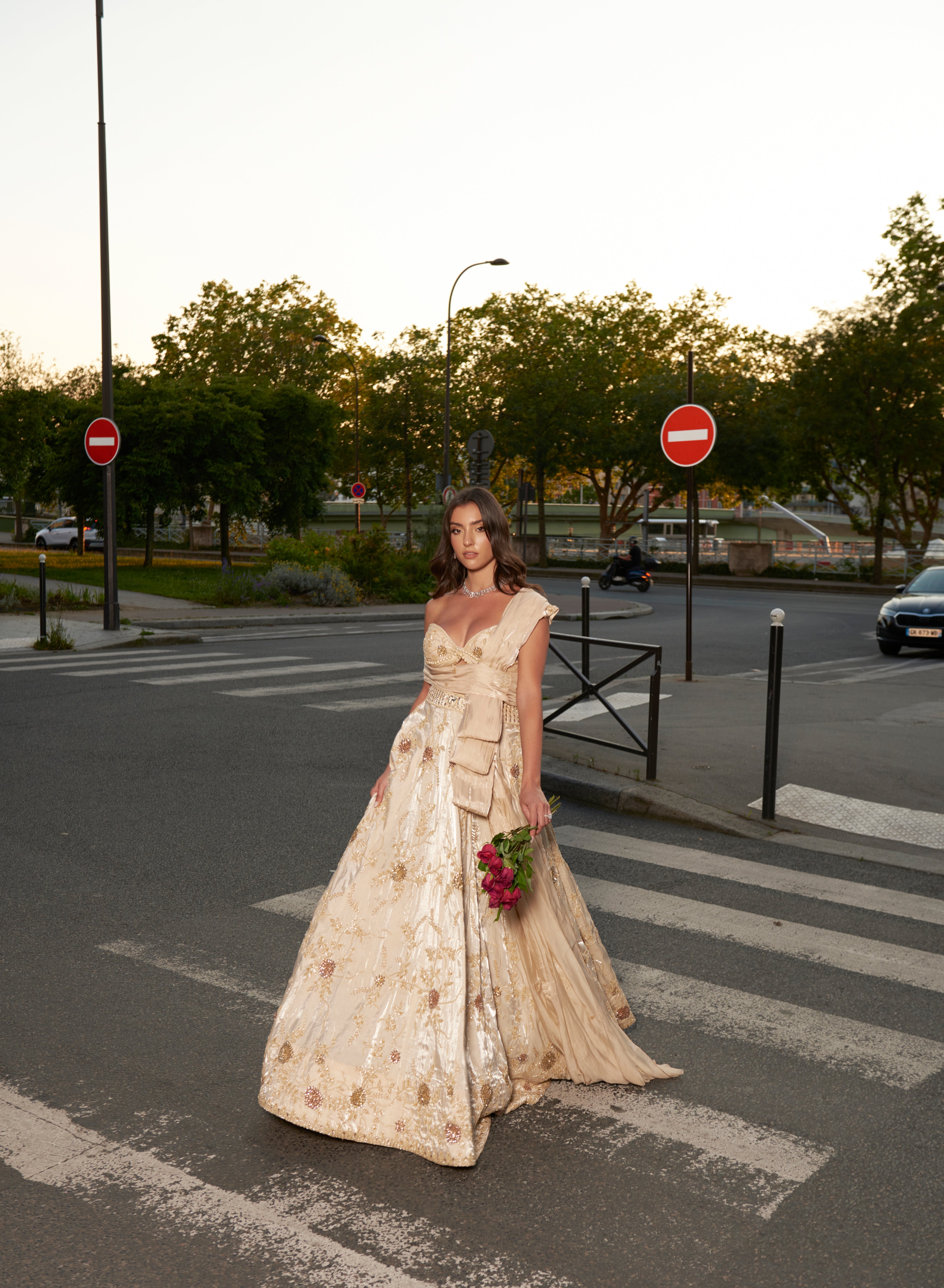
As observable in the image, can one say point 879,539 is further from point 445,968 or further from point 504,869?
point 445,968

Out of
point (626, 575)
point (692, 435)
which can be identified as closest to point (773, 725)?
point (692, 435)

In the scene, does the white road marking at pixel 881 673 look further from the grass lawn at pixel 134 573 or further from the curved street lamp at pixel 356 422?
the curved street lamp at pixel 356 422

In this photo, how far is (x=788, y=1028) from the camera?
4.29 metres

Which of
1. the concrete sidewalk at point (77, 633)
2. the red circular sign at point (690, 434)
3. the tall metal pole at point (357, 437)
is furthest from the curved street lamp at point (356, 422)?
the red circular sign at point (690, 434)

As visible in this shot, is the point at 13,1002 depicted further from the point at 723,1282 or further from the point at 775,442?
the point at 775,442

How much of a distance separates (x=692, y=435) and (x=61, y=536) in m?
46.3

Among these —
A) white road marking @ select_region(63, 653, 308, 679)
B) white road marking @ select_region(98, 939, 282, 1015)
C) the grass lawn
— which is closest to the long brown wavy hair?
white road marking @ select_region(98, 939, 282, 1015)

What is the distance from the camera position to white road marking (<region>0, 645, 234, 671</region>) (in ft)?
47.8

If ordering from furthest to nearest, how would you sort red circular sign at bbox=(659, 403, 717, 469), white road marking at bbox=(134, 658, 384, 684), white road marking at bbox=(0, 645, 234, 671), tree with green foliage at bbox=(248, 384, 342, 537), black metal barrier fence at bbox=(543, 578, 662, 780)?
tree with green foliage at bbox=(248, 384, 342, 537) < white road marking at bbox=(0, 645, 234, 671) < white road marking at bbox=(134, 658, 384, 684) < red circular sign at bbox=(659, 403, 717, 469) < black metal barrier fence at bbox=(543, 578, 662, 780)

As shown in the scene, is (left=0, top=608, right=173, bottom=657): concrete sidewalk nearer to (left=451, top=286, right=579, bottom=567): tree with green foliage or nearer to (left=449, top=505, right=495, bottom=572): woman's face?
(left=449, top=505, right=495, bottom=572): woman's face

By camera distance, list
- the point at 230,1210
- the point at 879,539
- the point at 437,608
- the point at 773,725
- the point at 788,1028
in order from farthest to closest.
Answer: the point at 879,539
the point at 773,725
the point at 788,1028
the point at 437,608
the point at 230,1210

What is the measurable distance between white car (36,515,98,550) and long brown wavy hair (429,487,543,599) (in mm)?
50745

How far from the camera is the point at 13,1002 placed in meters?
4.43

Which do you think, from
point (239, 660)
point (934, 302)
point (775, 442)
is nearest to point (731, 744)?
point (239, 660)
